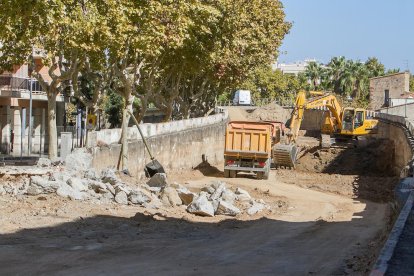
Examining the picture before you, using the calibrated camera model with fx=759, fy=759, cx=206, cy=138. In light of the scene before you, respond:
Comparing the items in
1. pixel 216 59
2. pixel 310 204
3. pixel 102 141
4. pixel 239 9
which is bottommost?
pixel 310 204

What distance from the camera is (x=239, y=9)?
41.1m

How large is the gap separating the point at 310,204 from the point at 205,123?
18.9 metres

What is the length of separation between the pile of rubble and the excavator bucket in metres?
13.4

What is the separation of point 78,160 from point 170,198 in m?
3.83

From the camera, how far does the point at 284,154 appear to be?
40.0 meters

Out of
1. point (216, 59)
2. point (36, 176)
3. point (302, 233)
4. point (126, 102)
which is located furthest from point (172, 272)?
point (216, 59)

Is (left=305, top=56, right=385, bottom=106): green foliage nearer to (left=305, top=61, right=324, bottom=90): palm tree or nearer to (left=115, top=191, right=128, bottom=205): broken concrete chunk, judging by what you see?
(left=305, top=61, right=324, bottom=90): palm tree

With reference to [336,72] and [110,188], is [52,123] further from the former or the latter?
[336,72]

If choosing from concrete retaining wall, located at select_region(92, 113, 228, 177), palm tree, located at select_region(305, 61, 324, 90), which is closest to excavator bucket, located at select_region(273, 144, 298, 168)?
concrete retaining wall, located at select_region(92, 113, 228, 177)

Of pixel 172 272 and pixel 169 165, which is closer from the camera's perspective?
pixel 172 272

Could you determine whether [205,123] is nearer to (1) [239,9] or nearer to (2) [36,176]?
(1) [239,9]

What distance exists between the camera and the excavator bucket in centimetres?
3978

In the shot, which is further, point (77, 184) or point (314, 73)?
point (314, 73)

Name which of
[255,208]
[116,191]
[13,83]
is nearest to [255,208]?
[255,208]
